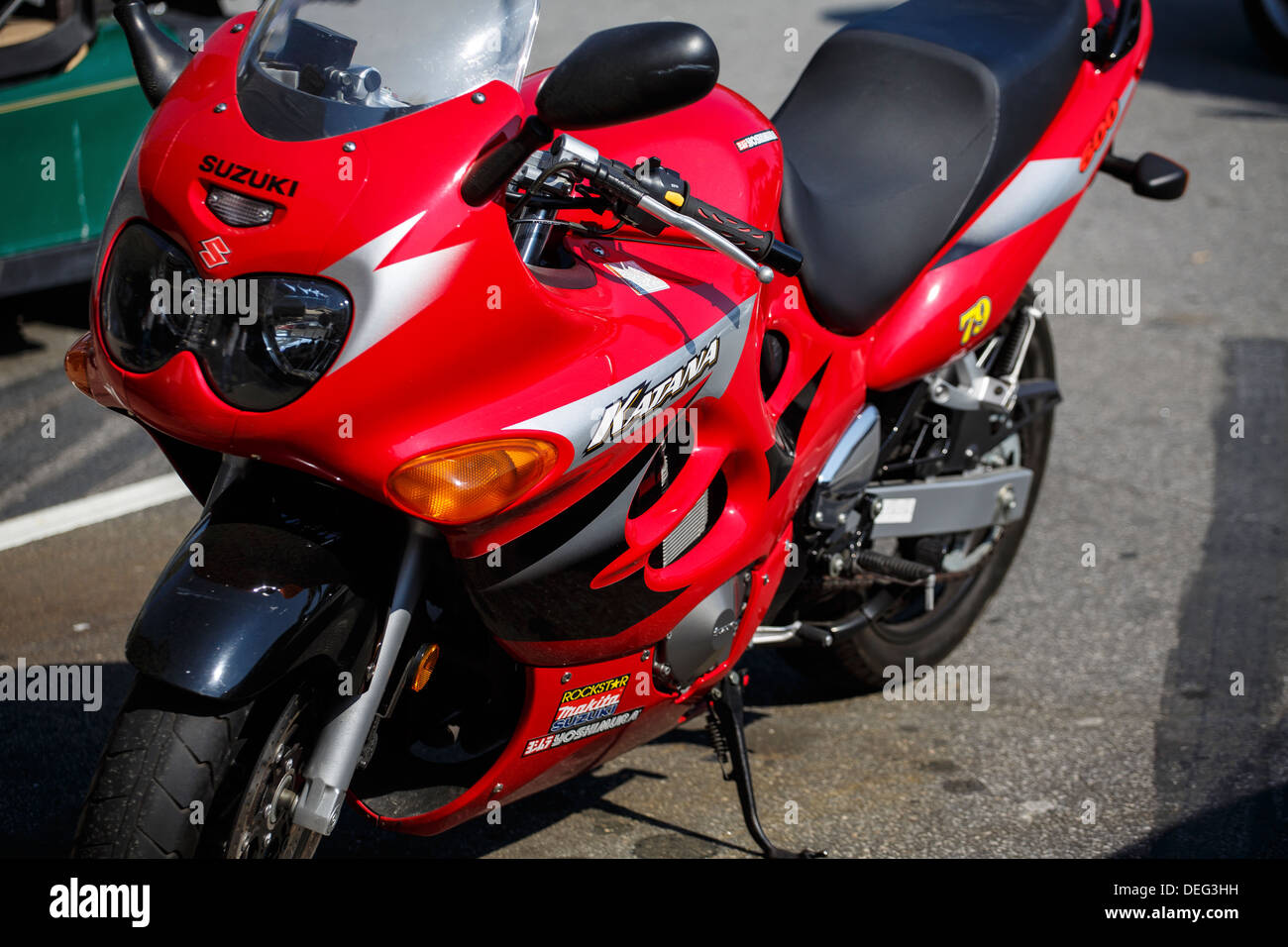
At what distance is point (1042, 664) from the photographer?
3.68 meters

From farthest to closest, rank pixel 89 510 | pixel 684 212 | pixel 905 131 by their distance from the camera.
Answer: pixel 89 510 → pixel 905 131 → pixel 684 212

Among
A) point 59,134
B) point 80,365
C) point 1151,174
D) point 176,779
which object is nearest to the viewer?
point 176,779

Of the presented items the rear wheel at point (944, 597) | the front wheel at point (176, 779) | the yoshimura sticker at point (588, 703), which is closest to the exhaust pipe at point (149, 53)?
the front wheel at point (176, 779)

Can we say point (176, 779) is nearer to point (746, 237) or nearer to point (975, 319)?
point (746, 237)

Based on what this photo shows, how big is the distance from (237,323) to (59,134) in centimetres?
364

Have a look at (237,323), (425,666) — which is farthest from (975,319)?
(237,323)

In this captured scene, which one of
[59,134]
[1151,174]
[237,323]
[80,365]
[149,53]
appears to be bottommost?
[59,134]

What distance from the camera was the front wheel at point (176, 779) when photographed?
191cm

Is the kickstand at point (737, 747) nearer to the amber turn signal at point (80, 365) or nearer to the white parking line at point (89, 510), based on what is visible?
the amber turn signal at point (80, 365)

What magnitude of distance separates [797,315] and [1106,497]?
231 centimetres

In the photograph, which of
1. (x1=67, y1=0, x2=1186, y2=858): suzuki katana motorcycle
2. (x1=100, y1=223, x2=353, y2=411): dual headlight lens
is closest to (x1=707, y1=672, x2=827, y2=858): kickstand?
(x1=67, y1=0, x2=1186, y2=858): suzuki katana motorcycle

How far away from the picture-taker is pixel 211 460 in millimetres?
2244
